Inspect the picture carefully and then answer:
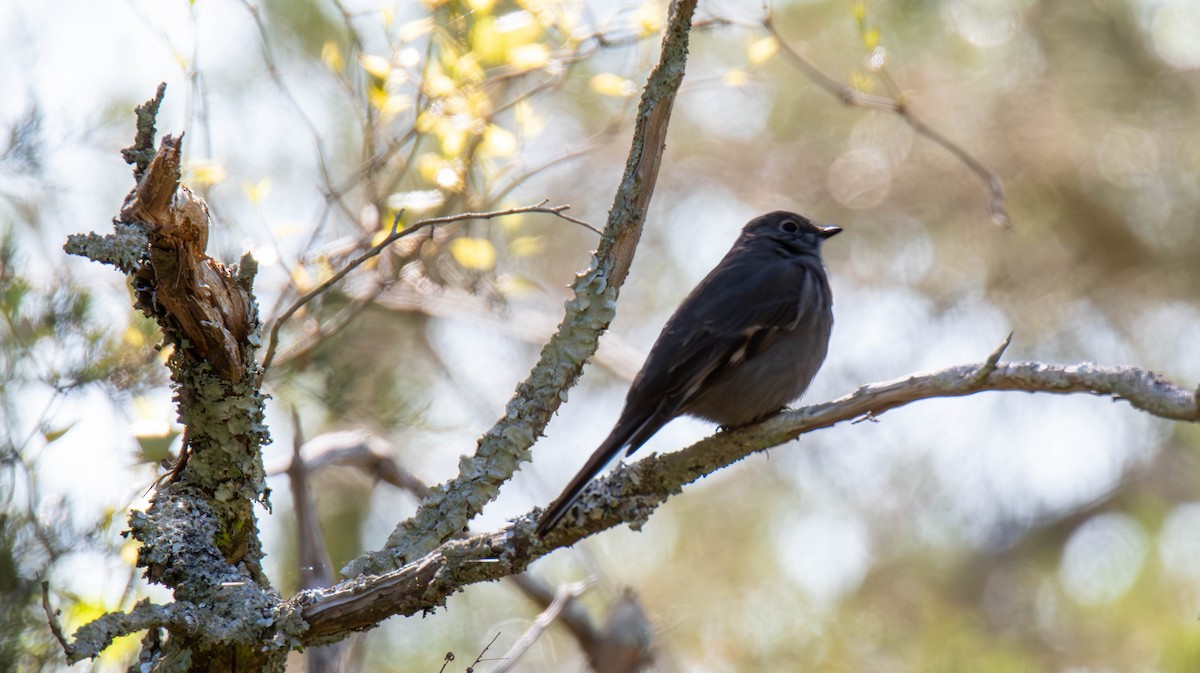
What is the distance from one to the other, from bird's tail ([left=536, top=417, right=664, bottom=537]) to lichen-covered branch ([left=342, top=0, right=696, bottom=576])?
20cm

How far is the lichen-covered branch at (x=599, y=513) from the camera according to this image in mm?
2973

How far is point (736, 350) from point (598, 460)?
1207 millimetres

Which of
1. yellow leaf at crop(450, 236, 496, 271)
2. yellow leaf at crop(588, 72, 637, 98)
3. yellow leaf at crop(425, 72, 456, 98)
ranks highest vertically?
yellow leaf at crop(588, 72, 637, 98)

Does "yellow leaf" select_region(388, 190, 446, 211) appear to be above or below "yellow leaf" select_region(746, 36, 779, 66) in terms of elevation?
below

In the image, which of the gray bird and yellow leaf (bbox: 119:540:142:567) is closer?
yellow leaf (bbox: 119:540:142:567)

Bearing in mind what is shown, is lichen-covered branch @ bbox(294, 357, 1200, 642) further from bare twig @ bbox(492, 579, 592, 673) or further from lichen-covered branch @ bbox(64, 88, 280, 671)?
bare twig @ bbox(492, 579, 592, 673)

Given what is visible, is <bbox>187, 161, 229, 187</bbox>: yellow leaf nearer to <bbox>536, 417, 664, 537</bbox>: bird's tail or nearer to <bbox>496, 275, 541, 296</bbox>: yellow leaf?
<bbox>496, 275, 541, 296</bbox>: yellow leaf

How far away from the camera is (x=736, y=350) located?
4.81 meters

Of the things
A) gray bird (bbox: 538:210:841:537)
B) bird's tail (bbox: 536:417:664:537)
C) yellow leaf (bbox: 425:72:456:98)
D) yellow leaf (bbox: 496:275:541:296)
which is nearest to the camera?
bird's tail (bbox: 536:417:664:537)

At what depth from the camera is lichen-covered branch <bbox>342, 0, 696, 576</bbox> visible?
3424 millimetres

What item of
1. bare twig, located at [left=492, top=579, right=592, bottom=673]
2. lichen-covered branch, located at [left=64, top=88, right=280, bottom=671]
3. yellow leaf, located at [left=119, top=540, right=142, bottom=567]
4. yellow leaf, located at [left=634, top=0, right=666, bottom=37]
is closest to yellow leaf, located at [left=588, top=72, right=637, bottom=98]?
yellow leaf, located at [left=634, top=0, right=666, bottom=37]

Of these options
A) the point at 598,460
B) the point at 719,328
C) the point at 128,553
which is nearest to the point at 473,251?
the point at 719,328

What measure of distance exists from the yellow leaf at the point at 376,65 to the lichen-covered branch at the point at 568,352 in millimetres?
1651

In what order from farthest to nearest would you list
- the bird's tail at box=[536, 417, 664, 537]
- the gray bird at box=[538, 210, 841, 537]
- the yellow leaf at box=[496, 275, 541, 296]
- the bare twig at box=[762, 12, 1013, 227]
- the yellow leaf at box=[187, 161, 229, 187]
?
the yellow leaf at box=[496, 275, 541, 296] → the bare twig at box=[762, 12, 1013, 227] → the yellow leaf at box=[187, 161, 229, 187] → the gray bird at box=[538, 210, 841, 537] → the bird's tail at box=[536, 417, 664, 537]
